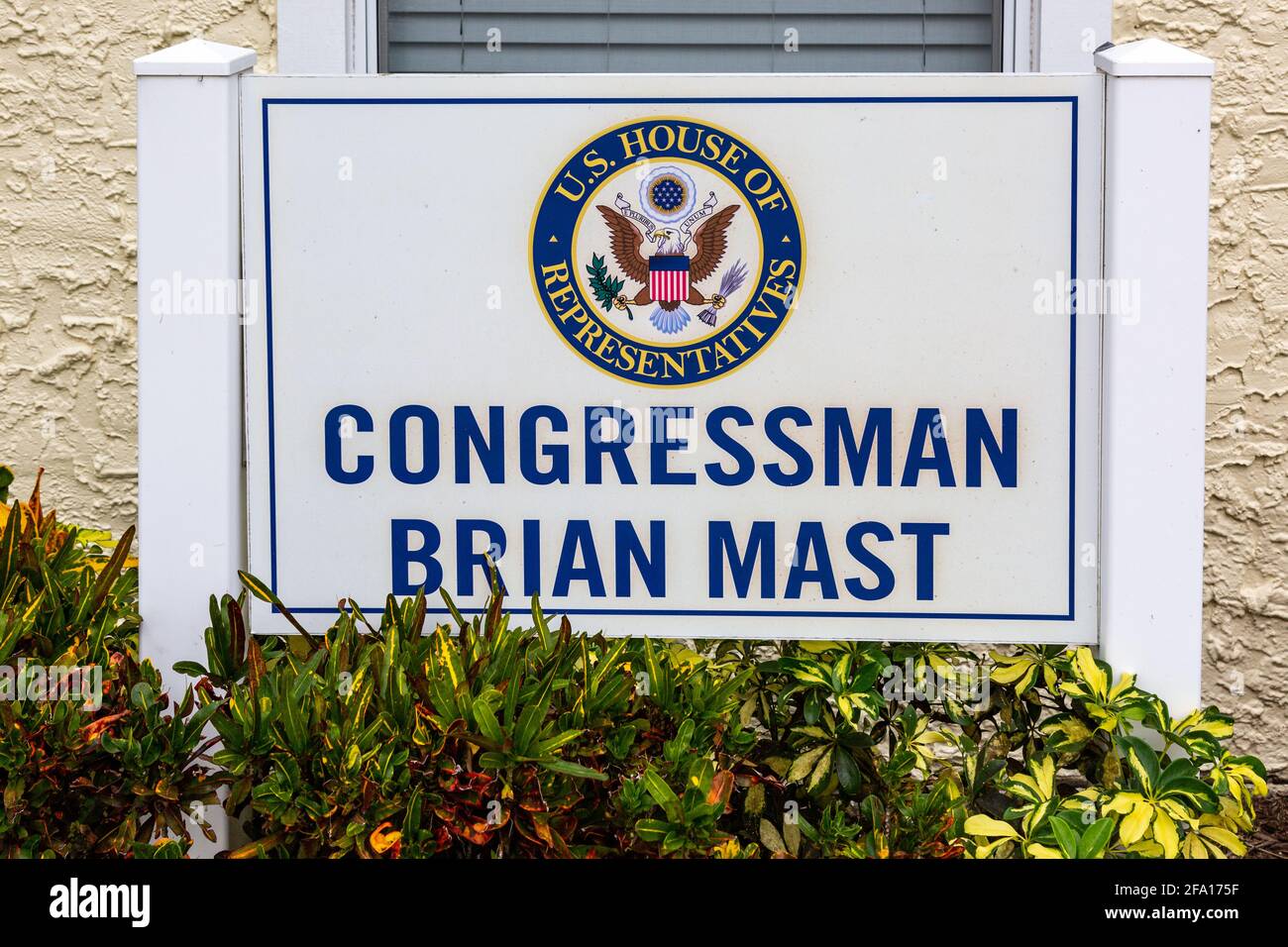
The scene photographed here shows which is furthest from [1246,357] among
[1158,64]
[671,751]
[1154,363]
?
[671,751]

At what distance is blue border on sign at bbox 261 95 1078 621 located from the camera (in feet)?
7.48

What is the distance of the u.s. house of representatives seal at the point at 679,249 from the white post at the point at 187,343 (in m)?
0.68

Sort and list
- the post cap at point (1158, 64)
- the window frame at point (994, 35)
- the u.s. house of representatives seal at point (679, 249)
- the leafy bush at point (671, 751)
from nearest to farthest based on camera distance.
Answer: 1. the leafy bush at point (671, 751)
2. the post cap at point (1158, 64)
3. the u.s. house of representatives seal at point (679, 249)
4. the window frame at point (994, 35)

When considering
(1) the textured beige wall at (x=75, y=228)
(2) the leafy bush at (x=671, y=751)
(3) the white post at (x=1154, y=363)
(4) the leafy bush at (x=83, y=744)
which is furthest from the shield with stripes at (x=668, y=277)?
(1) the textured beige wall at (x=75, y=228)

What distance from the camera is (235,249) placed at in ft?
7.78

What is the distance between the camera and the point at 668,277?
7.61 feet

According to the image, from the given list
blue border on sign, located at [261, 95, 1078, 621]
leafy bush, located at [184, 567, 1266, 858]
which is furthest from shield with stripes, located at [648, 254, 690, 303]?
leafy bush, located at [184, 567, 1266, 858]

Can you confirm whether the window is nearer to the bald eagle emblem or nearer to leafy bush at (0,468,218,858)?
the bald eagle emblem

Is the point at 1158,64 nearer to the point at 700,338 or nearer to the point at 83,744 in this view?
the point at 700,338

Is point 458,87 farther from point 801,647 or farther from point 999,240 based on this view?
point 801,647

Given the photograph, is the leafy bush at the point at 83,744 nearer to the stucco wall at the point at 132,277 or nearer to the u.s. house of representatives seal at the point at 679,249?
the u.s. house of representatives seal at the point at 679,249

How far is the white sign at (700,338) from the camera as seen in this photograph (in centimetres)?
230

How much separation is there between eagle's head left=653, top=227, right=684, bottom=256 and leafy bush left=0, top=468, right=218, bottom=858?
3.98 ft

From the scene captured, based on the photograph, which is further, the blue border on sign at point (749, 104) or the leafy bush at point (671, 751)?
the blue border on sign at point (749, 104)
